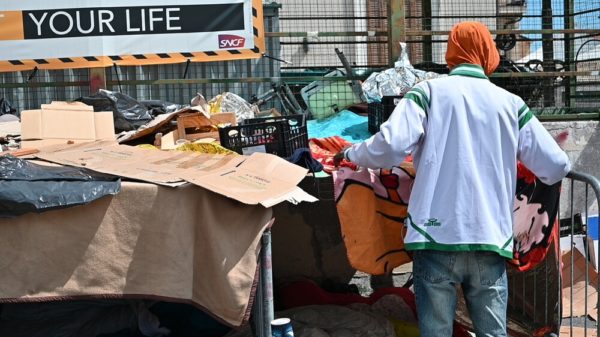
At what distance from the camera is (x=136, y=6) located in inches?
244

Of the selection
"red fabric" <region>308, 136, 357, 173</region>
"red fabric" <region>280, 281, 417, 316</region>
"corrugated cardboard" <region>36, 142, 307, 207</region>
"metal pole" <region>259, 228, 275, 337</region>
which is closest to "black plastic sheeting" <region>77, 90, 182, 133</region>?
"corrugated cardboard" <region>36, 142, 307, 207</region>

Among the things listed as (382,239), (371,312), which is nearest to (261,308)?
(382,239)

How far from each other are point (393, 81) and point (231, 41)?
1.49 meters

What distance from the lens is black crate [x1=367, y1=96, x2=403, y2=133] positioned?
4974 millimetres

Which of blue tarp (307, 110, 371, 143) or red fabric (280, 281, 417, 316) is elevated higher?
blue tarp (307, 110, 371, 143)

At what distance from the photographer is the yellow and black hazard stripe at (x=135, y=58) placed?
628 cm

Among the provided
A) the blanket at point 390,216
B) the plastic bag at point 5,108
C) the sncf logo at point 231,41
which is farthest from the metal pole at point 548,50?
the plastic bag at point 5,108

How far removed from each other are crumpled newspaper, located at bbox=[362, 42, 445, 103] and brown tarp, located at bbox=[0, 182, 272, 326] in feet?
9.23

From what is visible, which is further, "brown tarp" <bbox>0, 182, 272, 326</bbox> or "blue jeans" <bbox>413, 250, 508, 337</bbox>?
"brown tarp" <bbox>0, 182, 272, 326</bbox>

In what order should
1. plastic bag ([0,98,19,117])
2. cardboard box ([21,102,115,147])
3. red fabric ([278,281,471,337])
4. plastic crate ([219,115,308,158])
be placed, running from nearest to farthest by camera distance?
plastic crate ([219,115,308,158]) < cardboard box ([21,102,115,147]) < red fabric ([278,281,471,337]) < plastic bag ([0,98,19,117])

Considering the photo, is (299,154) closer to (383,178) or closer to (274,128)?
(274,128)

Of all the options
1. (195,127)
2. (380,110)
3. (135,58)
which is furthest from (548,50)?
(195,127)

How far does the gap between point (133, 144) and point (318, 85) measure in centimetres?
216

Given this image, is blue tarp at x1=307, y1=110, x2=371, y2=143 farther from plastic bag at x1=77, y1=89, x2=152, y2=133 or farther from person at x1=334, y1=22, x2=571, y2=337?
person at x1=334, y1=22, x2=571, y2=337
